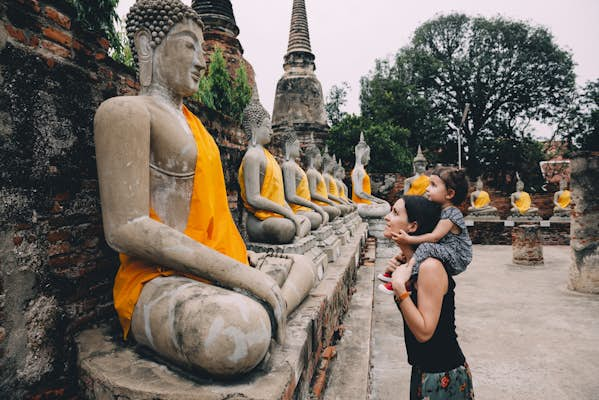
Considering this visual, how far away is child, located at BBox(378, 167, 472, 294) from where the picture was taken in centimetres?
164

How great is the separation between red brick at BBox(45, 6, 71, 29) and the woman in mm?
1791

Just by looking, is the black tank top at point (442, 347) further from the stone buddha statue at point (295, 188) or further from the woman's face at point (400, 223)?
the stone buddha statue at point (295, 188)

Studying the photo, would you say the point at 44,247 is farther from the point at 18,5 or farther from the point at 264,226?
the point at 264,226

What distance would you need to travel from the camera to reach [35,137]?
65.9 inches

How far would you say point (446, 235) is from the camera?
183 cm

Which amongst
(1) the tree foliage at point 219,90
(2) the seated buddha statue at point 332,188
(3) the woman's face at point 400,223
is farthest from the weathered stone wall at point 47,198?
(1) the tree foliage at point 219,90

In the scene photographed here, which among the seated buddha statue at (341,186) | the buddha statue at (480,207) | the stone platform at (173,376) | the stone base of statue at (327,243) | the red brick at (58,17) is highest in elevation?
the red brick at (58,17)

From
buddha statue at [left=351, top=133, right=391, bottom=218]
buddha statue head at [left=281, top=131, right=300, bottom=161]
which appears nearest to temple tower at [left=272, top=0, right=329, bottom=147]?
buddha statue at [left=351, top=133, right=391, bottom=218]

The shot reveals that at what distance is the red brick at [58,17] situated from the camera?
174 centimetres

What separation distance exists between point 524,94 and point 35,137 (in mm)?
26349

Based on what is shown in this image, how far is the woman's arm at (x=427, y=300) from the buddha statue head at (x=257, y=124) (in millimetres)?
2286

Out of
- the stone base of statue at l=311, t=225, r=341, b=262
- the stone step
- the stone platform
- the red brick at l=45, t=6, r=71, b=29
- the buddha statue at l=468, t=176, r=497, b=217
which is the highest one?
the red brick at l=45, t=6, r=71, b=29

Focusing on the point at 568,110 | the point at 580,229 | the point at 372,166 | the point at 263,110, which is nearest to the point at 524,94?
the point at 568,110

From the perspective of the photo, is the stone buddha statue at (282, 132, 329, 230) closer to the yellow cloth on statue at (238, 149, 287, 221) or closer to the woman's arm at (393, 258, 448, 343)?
the yellow cloth on statue at (238, 149, 287, 221)
